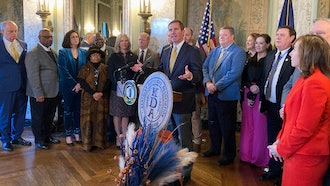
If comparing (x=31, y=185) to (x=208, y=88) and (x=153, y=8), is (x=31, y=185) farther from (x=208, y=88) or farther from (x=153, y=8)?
(x=153, y=8)

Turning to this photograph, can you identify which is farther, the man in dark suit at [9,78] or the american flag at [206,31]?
the american flag at [206,31]

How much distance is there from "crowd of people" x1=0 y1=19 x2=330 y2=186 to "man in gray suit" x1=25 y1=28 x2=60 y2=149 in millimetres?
Answer: 12

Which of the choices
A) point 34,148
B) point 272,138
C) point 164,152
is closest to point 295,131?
point 164,152

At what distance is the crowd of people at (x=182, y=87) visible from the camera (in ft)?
9.05

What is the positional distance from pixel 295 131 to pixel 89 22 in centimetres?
396

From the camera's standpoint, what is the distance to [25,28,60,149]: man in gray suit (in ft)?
12.2

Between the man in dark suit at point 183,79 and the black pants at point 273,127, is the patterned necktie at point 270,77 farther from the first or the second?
the man in dark suit at point 183,79

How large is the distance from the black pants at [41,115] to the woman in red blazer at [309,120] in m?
3.08

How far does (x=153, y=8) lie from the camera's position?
14.9 ft

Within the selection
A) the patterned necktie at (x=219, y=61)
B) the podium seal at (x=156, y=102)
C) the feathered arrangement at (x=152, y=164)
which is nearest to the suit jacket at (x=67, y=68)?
the patterned necktie at (x=219, y=61)

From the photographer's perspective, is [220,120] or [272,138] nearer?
[272,138]

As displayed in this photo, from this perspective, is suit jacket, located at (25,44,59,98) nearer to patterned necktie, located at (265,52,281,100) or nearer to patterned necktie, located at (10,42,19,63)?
patterned necktie, located at (10,42,19,63)

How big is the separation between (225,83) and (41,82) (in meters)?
2.23

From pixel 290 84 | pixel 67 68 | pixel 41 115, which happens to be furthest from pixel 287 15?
pixel 41 115
